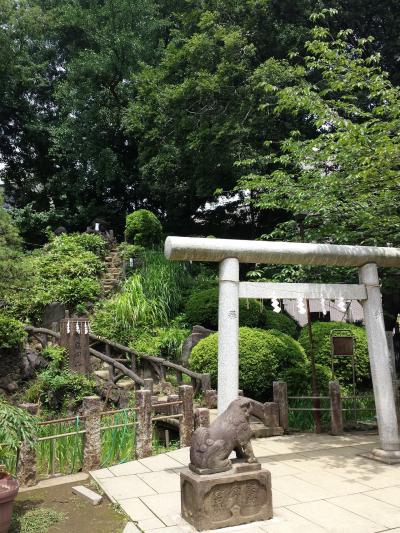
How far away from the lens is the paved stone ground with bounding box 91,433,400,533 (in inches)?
197

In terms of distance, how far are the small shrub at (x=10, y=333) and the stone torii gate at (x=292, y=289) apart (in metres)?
8.45

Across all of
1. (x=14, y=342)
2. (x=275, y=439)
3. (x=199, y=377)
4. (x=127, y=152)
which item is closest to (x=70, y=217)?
(x=127, y=152)

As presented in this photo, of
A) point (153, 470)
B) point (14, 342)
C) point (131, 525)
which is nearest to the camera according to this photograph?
point (131, 525)

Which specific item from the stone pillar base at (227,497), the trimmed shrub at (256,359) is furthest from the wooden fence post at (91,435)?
the trimmed shrub at (256,359)

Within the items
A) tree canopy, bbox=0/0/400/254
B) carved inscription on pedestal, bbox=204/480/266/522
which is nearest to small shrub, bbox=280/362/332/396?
tree canopy, bbox=0/0/400/254

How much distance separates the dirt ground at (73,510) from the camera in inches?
202

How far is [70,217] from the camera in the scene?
2772 cm

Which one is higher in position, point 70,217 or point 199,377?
point 70,217

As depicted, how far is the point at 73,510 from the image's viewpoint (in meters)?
5.64

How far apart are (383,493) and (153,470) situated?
3.27 metres

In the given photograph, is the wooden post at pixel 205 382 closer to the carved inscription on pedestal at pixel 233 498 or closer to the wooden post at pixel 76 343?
the wooden post at pixel 76 343

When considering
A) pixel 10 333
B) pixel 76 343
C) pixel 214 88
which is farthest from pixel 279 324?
pixel 214 88

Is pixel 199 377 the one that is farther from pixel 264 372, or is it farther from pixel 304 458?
pixel 304 458

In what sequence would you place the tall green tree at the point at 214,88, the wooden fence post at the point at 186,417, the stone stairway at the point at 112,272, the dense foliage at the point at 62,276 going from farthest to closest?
the stone stairway at the point at 112,272 < the tall green tree at the point at 214,88 < the dense foliage at the point at 62,276 < the wooden fence post at the point at 186,417
